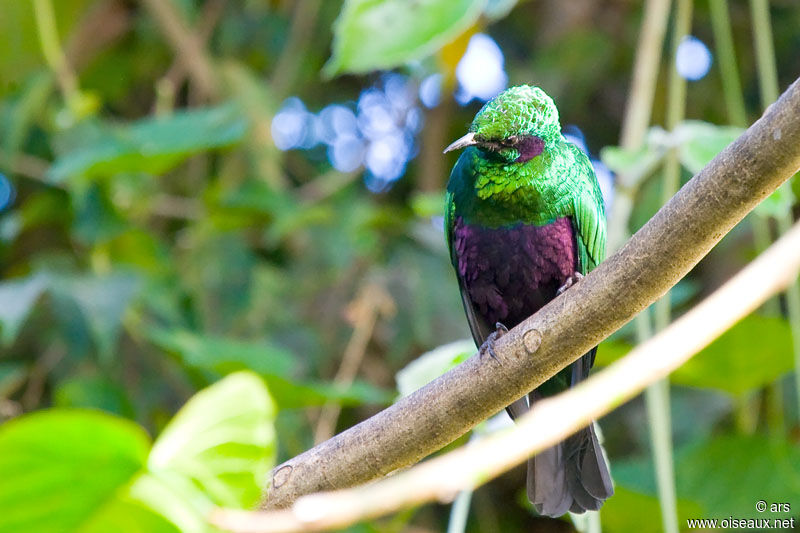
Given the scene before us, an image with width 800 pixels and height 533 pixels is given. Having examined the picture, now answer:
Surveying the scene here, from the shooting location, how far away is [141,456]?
852 mm

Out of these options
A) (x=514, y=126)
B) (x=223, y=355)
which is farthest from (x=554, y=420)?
(x=223, y=355)

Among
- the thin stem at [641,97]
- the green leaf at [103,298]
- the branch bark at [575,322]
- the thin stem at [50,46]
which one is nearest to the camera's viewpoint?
the branch bark at [575,322]

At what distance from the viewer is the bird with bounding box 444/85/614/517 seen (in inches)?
81.1

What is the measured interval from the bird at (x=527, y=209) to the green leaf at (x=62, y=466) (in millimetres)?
1213

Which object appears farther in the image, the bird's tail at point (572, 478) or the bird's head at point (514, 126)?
the bird's head at point (514, 126)

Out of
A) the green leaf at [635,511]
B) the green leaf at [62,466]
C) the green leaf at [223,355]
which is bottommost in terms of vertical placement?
the green leaf at [62,466]

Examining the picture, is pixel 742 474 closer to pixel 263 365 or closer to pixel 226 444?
pixel 263 365

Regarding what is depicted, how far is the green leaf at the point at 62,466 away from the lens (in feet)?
2.79

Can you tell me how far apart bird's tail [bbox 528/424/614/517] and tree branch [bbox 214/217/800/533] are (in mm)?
1399

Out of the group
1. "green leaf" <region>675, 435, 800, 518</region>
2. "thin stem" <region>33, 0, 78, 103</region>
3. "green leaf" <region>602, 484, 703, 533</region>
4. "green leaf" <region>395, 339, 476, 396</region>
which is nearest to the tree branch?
"green leaf" <region>395, 339, 476, 396</region>

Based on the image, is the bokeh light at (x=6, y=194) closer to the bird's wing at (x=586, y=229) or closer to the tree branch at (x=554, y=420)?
the bird's wing at (x=586, y=229)

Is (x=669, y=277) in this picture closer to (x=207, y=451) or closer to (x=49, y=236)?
(x=207, y=451)

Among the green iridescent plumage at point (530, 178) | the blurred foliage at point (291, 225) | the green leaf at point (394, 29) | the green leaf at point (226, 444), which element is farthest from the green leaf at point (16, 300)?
the green leaf at point (226, 444)

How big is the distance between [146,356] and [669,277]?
2.62m
